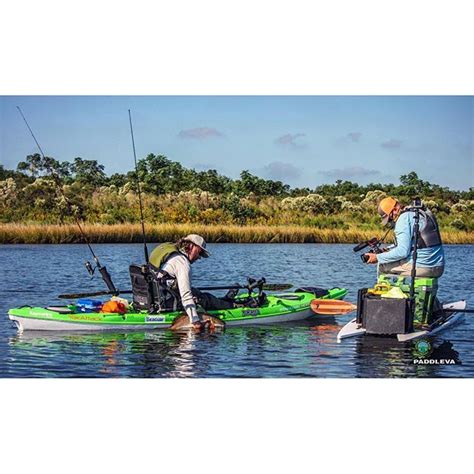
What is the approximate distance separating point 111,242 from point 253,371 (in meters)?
4.32

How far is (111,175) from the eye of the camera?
512 inches

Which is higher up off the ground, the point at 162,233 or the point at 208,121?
the point at 208,121

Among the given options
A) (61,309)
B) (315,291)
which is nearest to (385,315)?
(315,291)

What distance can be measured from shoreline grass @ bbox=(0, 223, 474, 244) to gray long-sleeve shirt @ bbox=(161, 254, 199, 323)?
1.80 meters

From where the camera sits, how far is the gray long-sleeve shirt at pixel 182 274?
38.2 ft

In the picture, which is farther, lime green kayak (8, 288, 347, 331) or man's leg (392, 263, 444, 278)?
lime green kayak (8, 288, 347, 331)

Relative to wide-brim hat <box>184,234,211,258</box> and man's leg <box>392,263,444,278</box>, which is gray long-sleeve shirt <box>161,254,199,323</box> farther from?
man's leg <box>392,263,444,278</box>

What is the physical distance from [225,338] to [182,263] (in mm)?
962

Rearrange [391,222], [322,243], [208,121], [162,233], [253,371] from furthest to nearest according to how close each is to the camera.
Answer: [322,243] → [162,233] → [208,121] → [391,222] → [253,371]

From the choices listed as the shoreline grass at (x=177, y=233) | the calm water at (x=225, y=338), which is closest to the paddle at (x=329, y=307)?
the calm water at (x=225, y=338)

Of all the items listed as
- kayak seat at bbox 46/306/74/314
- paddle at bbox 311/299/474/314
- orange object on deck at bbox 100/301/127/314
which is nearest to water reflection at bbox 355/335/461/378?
paddle at bbox 311/299/474/314

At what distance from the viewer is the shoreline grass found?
44.8 ft

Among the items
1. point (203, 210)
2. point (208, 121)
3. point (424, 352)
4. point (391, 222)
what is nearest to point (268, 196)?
point (203, 210)

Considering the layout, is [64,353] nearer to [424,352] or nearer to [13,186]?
[13,186]
